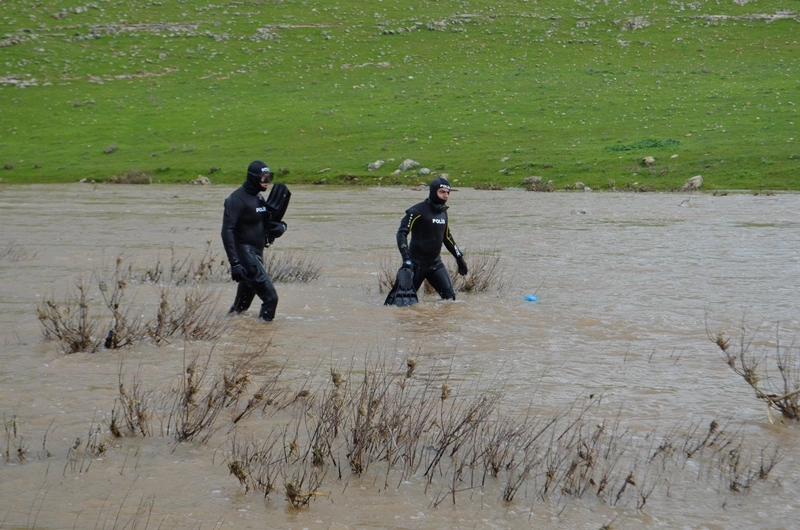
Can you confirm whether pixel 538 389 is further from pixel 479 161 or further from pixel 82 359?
pixel 479 161

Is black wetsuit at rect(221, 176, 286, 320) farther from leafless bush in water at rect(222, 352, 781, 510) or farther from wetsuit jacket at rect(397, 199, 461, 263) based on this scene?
leafless bush in water at rect(222, 352, 781, 510)

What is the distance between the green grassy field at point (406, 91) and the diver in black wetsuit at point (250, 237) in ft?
80.2

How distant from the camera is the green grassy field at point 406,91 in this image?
40.0 m

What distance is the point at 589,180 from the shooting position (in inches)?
1401

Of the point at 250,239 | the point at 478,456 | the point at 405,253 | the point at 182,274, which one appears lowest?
the point at 182,274

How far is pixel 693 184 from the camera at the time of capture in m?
33.4

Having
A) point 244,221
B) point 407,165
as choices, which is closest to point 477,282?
point 244,221

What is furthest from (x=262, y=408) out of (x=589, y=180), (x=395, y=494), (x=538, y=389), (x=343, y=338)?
(x=589, y=180)

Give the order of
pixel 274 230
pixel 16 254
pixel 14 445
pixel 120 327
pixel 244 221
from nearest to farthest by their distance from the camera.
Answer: pixel 14 445, pixel 120 327, pixel 244 221, pixel 274 230, pixel 16 254

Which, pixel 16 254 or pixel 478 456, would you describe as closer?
pixel 478 456

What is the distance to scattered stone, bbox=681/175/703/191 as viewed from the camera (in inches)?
1309

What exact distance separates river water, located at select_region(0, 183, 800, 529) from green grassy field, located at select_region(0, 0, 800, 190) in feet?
52.6

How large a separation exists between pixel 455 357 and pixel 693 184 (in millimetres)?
25754

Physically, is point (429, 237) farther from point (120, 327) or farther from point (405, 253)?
point (120, 327)
